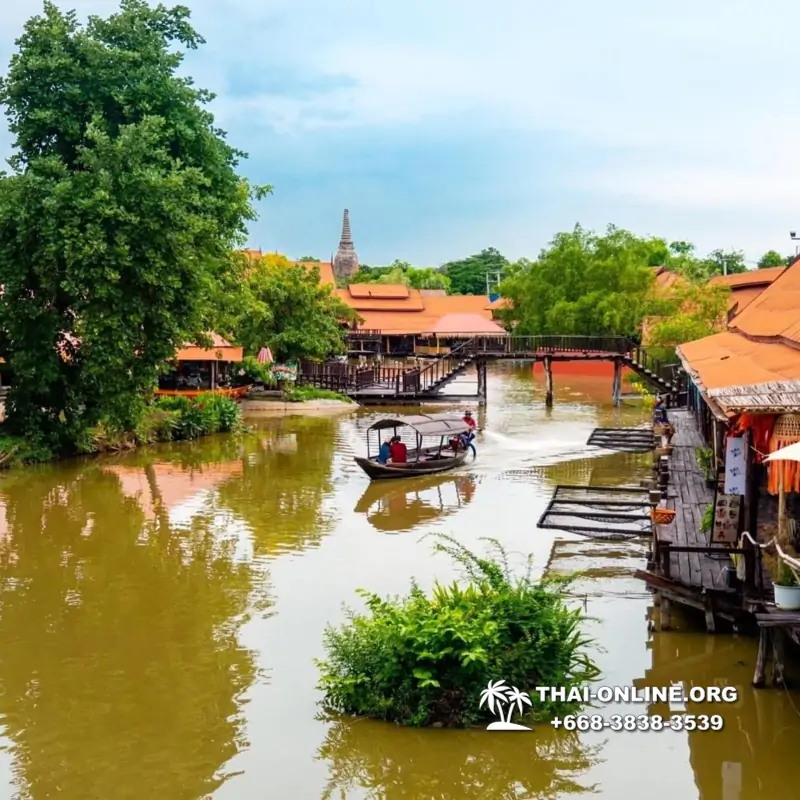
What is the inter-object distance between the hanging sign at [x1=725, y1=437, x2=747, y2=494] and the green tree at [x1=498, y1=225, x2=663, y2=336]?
4114cm

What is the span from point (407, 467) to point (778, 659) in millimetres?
13729

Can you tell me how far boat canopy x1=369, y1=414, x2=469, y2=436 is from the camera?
23.2 m

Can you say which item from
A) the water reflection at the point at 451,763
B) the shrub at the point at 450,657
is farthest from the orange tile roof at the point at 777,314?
the water reflection at the point at 451,763

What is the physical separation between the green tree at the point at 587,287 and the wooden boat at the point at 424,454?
28.5 m

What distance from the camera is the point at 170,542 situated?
16.9 meters

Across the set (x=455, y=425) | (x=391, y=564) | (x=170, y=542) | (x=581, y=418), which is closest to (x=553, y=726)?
(x=391, y=564)

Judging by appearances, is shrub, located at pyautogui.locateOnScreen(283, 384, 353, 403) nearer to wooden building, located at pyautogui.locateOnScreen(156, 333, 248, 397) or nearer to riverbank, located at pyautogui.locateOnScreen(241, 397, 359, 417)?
riverbank, located at pyautogui.locateOnScreen(241, 397, 359, 417)

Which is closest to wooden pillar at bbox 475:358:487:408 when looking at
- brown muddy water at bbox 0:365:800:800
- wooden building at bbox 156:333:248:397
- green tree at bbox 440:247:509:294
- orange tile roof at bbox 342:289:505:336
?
wooden building at bbox 156:333:248:397

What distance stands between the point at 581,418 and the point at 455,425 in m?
12.5

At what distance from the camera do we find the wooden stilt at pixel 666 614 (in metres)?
11.5

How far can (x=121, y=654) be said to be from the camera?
11.3 m

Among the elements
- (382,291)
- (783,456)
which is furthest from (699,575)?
(382,291)

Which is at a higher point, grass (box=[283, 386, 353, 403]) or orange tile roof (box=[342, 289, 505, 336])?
orange tile roof (box=[342, 289, 505, 336])

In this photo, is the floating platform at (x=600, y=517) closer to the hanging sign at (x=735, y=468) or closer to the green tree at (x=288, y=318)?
the hanging sign at (x=735, y=468)
